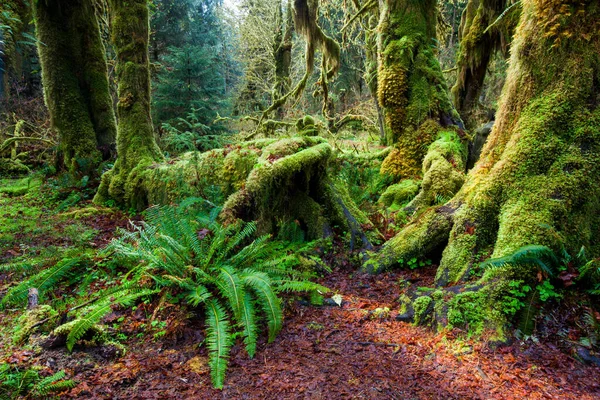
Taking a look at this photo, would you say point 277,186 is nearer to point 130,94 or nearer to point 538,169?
point 538,169

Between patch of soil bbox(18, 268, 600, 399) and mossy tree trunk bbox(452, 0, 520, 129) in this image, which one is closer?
patch of soil bbox(18, 268, 600, 399)

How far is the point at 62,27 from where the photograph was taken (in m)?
8.48

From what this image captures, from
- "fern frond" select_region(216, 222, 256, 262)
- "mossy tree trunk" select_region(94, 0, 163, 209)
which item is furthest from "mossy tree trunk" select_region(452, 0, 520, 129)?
"mossy tree trunk" select_region(94, 0, 163, 209)

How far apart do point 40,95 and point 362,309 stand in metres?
19.5

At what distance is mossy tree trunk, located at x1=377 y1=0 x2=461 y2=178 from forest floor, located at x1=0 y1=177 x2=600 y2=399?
14.2ft

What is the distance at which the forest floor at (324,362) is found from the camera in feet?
7.82

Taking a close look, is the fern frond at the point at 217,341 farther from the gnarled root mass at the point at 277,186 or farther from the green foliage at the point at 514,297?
the green foliage at the point at 514,297

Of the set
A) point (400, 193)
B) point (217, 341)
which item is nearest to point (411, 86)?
point (400, 193)

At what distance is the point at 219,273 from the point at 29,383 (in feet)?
5.34

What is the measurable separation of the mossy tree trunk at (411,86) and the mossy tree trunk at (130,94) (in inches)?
206

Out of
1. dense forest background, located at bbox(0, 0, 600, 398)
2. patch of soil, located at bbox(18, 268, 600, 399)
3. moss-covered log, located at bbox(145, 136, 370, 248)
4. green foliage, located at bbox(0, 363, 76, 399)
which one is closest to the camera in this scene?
green foliage, located at bbox(0, 363, 76, 399)

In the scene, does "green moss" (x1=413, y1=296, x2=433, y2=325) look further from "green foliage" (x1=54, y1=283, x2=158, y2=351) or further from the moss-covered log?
"green foliage" (x1=54, y1=283, x2=158, y2=351)

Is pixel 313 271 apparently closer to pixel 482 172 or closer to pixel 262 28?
pixel 482 172

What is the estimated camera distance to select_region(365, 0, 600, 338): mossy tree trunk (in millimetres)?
3080
